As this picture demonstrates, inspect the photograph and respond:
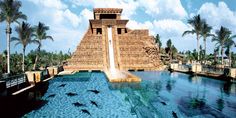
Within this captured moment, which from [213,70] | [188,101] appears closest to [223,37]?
[213,70]

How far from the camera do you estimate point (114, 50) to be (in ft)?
191

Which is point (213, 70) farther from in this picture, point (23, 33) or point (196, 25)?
point (23, 33)

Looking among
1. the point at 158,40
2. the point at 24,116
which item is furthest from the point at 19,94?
the point at 158,40

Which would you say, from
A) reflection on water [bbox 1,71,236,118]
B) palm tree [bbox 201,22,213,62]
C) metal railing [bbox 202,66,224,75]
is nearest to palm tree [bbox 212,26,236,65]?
palm tree [bbox 201,22,213,62]

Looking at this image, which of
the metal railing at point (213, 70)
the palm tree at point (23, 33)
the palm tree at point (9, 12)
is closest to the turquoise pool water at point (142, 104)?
the metal railing at point (213, 70)

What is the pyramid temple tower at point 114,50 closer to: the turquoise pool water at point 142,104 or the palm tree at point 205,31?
the palm tree at point 205,31

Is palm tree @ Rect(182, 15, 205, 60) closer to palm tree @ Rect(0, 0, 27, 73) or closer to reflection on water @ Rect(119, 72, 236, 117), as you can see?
reflection on water @ Rect(119, 72, 236, 117)

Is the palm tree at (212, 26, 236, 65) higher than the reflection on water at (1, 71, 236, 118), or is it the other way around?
the palm tree at (212, 26, 236, 65)

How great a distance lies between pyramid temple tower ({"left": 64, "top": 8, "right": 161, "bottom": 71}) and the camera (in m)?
55.2

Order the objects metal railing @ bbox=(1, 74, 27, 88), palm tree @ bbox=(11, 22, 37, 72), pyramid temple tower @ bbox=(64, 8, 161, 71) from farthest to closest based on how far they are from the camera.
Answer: pyramid temple tower @ bbox=(64, 8, 161, 71), palm tree @ bbox=(11, 22, 37, 72), metal railing @ bbox=(1, 74, 27, 88)

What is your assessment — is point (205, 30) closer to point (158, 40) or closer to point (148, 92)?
point (148, 92)

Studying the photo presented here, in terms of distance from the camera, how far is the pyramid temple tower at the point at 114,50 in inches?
2174

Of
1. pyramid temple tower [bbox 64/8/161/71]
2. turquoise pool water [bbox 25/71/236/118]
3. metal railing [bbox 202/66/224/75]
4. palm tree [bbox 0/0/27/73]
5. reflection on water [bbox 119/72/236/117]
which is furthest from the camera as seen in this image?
pyramid temple tower [bbox 64/8/161/71]

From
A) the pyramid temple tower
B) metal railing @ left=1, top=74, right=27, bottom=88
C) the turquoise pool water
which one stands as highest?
the pyramid temple tower
